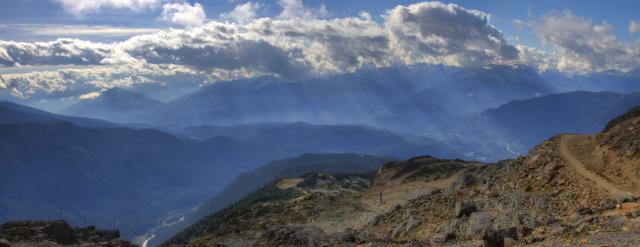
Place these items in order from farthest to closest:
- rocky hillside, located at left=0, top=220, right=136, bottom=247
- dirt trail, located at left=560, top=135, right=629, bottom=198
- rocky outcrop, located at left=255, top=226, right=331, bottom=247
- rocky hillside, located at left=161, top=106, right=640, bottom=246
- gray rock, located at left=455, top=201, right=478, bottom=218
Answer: rocky hillside, located at left=0, top=220, right=136, bottom=247 < rocky outcrop, located at left=255, top=226, right=331, bottom=247 < gray rock, located at left=455, top=201, right=478, bottom=218 < dirt trail, located at left=560, top=135, right=629, bottom=198 < rocky hillside, located at left=161, top=106, right=640, bottom=246

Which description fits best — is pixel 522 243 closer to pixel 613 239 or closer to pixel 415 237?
pixel 613 239

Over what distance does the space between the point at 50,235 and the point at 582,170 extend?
5471 cm

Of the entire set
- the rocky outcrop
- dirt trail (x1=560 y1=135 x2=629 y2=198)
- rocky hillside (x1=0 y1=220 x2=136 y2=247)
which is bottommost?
the rocky outcrop

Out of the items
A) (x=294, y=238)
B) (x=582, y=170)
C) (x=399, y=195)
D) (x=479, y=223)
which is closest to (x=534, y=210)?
(x=479, y=223)

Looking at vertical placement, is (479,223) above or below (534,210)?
below

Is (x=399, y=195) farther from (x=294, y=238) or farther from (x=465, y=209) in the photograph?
(x=465, y=209)

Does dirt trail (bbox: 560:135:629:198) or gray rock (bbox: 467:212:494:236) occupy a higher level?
dirt trail (bbox: 560:135:629:198)

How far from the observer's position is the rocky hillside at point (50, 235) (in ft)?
167

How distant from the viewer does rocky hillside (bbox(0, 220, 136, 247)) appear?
5078 centimetres

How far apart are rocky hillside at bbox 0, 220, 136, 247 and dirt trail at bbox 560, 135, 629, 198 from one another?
42.4 m

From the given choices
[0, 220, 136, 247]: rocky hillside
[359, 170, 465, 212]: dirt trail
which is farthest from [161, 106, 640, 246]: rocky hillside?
[0, 220, 136, 247]: rocky hillside

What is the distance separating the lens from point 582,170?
1825 inches

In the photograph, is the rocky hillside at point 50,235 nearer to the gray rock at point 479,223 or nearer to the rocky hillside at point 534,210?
the rocky hillside at point 534,210

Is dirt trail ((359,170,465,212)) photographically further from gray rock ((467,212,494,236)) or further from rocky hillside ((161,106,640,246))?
gray rock ((467,212,494,236))
